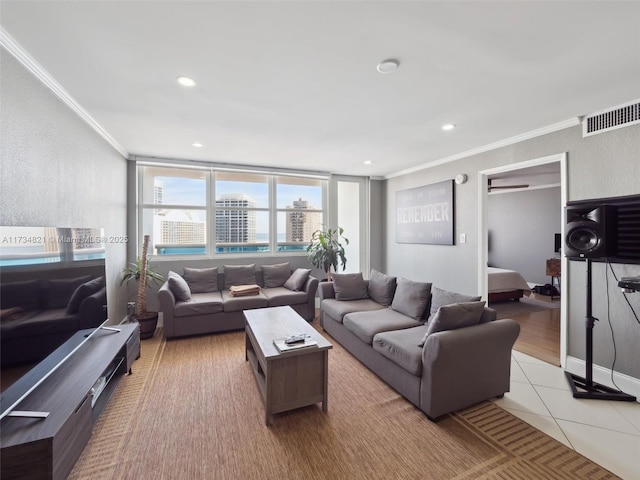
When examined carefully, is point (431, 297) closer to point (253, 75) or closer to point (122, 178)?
point (253, 75)

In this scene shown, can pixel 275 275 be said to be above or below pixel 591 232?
below

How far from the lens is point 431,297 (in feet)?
10.0

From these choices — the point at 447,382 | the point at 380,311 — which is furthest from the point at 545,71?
the point at 380,311

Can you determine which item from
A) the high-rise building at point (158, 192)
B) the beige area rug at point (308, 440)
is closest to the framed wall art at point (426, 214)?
the beige area rug at point (308, 440)

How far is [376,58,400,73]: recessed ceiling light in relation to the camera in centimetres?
186

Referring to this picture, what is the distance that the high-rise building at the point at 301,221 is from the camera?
5312 mm

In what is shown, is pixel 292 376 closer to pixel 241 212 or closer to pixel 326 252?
pixel 326 252

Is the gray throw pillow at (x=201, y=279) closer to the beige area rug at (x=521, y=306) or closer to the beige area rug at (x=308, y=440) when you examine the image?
the beige area rug at (x=308, y=440)

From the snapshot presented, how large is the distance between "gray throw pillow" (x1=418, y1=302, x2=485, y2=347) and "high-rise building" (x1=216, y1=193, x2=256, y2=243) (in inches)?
143

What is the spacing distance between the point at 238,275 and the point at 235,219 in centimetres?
104

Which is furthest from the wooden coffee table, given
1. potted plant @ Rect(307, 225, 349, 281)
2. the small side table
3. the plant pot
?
the small side table

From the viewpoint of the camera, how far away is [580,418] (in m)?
2.12

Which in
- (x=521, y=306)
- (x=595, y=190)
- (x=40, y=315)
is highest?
(x=595, y=190)

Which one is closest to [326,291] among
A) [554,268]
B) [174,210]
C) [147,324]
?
[147,324]
